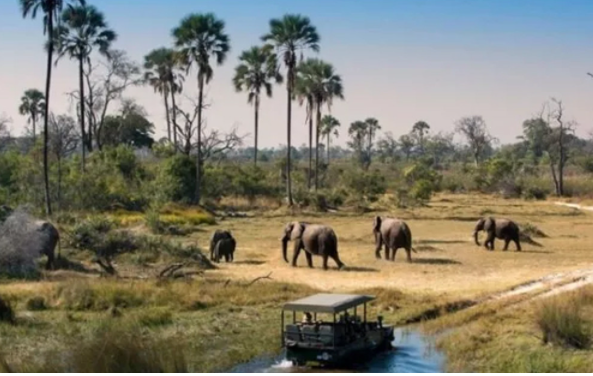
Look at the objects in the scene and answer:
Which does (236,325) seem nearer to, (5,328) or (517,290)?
(5,328)

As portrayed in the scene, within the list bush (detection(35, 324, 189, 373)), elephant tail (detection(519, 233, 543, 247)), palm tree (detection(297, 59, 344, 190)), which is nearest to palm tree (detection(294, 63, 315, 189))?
palm tree (detection(297, 59, 344, 190))

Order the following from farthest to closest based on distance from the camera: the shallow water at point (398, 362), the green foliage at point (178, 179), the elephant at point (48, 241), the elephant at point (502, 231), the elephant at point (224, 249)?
the green foliage at point (178, 179) → the elephant at point (502, 231) → the elephant at point (224, 249) → the elephant at point (48, 241) → the shallow water at point (398, 362)

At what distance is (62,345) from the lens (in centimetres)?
1798

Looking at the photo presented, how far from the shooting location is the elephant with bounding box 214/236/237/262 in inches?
1314

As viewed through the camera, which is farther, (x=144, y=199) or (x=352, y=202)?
(x=352, y=202)

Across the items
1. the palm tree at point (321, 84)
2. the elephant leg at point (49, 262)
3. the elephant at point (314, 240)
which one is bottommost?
the elephant leg at point (49, 262)

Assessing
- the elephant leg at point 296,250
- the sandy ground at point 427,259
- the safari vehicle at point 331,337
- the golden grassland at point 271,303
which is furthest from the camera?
the elephant leg at point 296,250

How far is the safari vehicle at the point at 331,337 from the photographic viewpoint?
16938 mm

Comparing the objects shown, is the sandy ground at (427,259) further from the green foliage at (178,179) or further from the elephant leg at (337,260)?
the green foliage at (178,179)

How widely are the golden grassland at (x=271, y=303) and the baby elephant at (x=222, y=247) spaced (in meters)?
0.51

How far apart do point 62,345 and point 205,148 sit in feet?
161

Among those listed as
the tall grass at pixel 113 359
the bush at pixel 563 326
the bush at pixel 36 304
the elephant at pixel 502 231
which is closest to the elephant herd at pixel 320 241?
the elephant at pixel 502 231

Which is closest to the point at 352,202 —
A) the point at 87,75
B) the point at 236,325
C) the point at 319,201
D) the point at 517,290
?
the point at 319,201

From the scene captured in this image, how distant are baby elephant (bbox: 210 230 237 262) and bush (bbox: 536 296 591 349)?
15.8m
